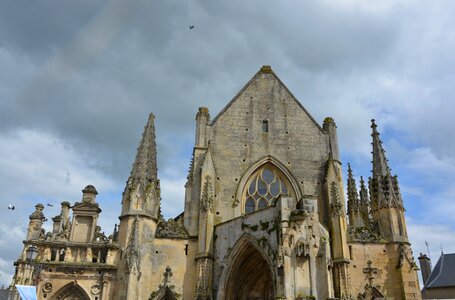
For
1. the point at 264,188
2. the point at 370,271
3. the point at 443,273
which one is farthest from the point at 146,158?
the point at 443,273

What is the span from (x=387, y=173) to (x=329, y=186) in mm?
2703

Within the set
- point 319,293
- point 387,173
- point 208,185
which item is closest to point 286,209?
point 319,293

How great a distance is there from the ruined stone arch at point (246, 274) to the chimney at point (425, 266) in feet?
58.9

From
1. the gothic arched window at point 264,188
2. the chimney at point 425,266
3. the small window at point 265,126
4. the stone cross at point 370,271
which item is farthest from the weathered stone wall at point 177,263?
the chimney at point 425,266

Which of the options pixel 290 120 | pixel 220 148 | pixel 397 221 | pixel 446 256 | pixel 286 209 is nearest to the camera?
pixel 286 209

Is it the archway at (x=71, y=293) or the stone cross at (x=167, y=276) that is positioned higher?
the stone cross at (x=167, y=276)

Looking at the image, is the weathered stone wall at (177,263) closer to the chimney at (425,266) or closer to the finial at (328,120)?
the finial at (328,120)

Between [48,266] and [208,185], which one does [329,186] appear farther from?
[48,266]

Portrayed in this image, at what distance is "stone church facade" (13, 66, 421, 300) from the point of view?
13984mm

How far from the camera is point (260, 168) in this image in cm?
1878

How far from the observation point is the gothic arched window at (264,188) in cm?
1811

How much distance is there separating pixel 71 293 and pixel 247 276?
635cm

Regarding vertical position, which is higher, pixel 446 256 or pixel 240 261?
pixel 446 256

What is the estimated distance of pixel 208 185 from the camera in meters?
17.0
